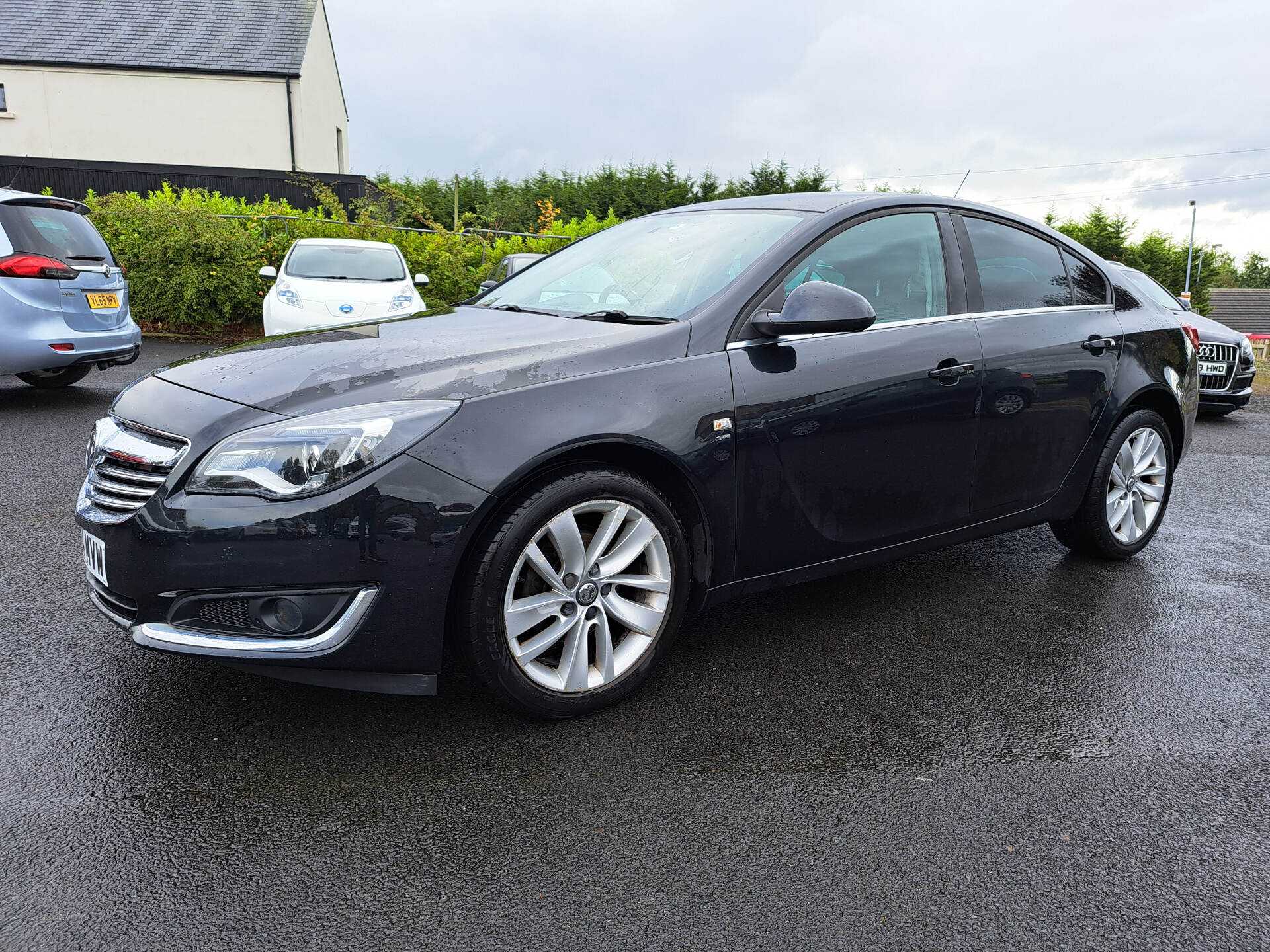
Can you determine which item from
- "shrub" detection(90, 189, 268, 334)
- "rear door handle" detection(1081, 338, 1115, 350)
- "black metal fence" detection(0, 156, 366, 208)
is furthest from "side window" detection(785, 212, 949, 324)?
"black metal fence" detection(0, 156, 366, 208)

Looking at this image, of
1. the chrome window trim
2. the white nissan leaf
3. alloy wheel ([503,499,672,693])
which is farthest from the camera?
the white nissan leaf

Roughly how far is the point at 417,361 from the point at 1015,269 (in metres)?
2.64

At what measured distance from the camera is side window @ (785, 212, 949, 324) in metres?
3.58

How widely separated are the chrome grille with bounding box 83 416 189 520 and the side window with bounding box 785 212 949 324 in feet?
7.04

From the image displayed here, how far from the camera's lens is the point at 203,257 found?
14.6m

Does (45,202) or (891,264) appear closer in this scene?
(891,264)

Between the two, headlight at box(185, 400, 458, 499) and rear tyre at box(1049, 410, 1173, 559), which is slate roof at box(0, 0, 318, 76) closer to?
rear tyre at box(1049, 410, 1173, 559)

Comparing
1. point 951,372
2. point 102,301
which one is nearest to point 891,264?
point 951,372

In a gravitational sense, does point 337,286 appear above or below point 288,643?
above

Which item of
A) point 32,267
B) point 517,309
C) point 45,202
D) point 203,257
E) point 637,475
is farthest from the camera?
point 203,257

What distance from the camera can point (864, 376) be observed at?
3.43 m

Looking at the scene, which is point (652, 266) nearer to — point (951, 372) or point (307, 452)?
point (951, 372)

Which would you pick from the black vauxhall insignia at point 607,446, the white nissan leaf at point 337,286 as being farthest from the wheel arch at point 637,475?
the white nissan leaf at point 337,286

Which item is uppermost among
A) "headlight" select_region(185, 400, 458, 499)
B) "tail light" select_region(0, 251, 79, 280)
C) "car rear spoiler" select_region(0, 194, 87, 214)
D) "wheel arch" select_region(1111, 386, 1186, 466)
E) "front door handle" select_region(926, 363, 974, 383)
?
"car rear spoiler" select_region(0, 194, 87, 214)
